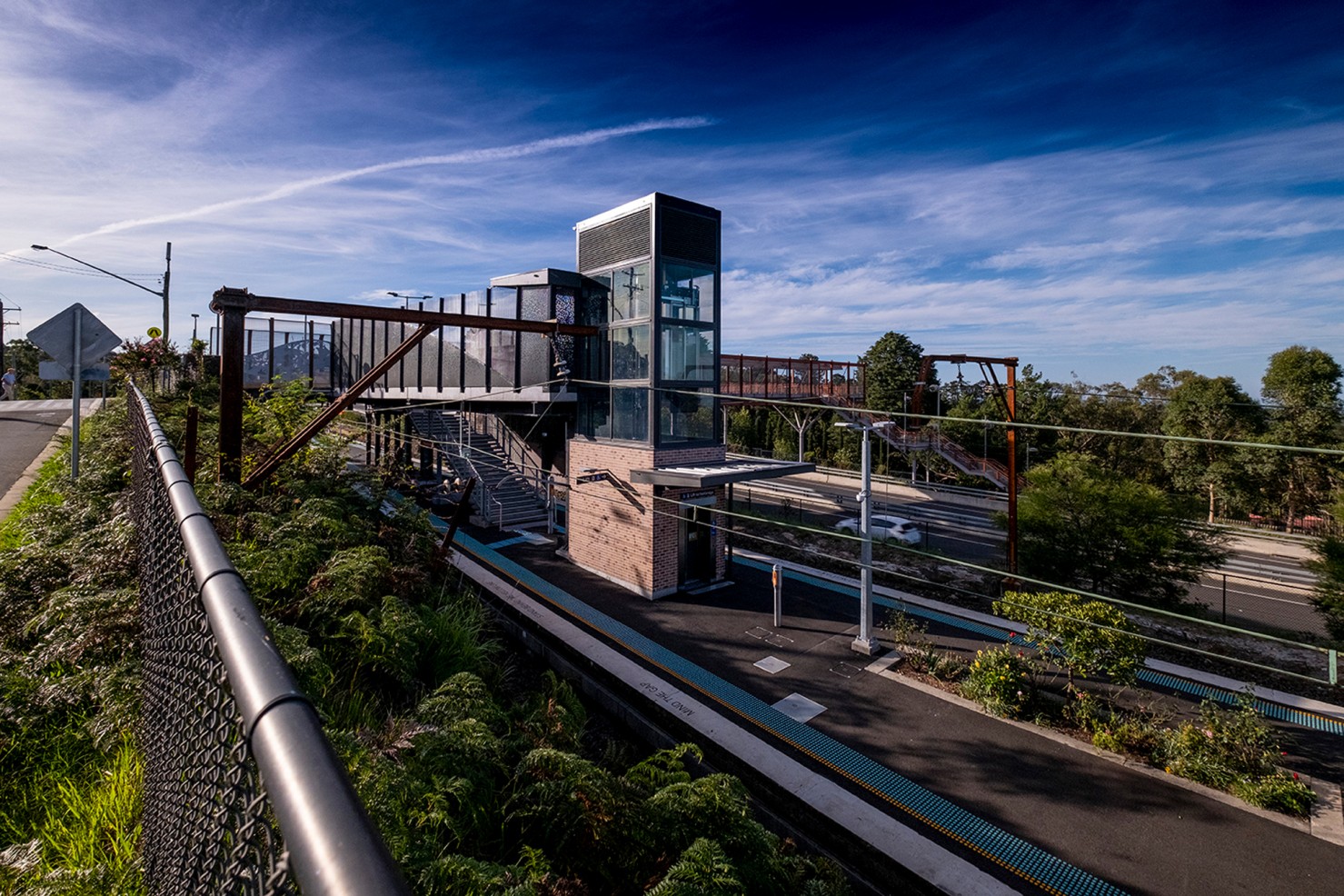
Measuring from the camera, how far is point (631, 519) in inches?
666

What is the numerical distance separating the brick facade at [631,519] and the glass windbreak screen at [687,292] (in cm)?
355

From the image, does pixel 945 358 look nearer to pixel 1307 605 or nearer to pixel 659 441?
pixel 659 441

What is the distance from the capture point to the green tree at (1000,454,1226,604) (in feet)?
53.2

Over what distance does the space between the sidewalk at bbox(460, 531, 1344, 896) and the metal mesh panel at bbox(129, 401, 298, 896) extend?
300 inches

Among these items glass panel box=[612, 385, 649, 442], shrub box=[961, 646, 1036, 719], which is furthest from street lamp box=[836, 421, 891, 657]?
glass panel box=[612, 385, 649, 442]

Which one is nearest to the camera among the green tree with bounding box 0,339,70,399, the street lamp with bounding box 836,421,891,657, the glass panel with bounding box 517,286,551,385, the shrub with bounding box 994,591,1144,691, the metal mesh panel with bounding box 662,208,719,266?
the shrub with bounding box 994,591,1144,691

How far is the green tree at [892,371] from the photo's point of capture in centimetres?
4119

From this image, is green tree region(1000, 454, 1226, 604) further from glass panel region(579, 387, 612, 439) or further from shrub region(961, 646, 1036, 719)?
glass panel region(579, 387, 612, 439)

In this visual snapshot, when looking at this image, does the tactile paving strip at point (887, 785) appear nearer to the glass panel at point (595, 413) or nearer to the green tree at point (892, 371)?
the glass panel at point (595, 413)

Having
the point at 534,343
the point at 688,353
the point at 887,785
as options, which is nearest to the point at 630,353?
the point at 688,353

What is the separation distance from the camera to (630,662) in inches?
484

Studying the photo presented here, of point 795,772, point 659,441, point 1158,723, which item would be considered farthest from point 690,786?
point 659,441

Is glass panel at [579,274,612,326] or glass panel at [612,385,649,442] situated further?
glass panel at [579,274,612,326]

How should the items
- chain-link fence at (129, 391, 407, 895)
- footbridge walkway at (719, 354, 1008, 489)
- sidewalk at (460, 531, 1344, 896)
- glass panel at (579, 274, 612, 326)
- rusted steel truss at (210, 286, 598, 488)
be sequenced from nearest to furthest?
chain-link fence at (129, 391, 407, 895) < sidewalk at (460, 531, 1344, 896) < rusted steel truss at (210, 286, 598, 488) < glass panel at (579, 274, 612, 326) < footbridge walkway at (719, 354, 1008, 489)
